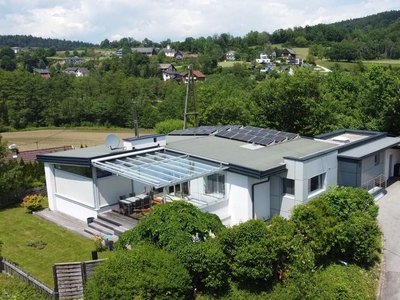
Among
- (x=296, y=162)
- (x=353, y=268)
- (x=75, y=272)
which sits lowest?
(x=353, y=268)

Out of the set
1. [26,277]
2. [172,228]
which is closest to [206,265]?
[172,228]

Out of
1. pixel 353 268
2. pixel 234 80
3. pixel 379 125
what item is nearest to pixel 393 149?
pixel 379 125

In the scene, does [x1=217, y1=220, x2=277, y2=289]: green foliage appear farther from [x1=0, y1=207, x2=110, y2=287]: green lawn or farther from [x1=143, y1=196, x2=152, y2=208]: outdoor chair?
[x1=143, y1=196, x2=152, y2=208]: outdoor chair

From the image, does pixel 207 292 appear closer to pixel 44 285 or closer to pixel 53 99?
pixel 44 285

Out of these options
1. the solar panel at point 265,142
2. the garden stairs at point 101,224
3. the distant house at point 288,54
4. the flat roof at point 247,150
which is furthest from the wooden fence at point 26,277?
the distant house at point 288,54

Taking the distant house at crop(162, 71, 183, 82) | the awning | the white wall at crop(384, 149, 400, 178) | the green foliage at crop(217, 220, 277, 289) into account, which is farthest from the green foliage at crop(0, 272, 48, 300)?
the distant house at crop(162, 71, 183, 82)

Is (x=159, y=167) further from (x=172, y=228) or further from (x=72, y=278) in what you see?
(x=72, y=278)
